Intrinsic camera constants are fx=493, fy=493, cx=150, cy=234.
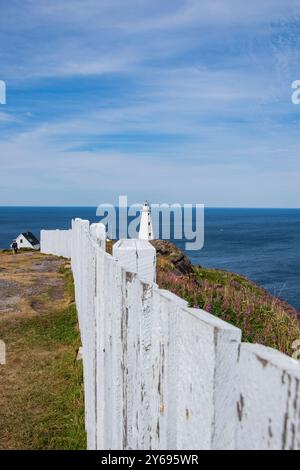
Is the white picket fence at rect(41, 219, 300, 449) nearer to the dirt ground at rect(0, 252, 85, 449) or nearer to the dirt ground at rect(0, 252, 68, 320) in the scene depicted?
the dirt ground at rect(0, 252, 85, 449)

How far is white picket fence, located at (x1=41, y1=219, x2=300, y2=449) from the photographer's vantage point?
1223 mm

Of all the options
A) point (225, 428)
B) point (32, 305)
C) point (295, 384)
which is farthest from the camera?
point (32, 305)

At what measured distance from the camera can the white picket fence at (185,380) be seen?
1.22 m

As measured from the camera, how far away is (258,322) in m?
7.39

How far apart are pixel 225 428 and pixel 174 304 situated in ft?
1.56

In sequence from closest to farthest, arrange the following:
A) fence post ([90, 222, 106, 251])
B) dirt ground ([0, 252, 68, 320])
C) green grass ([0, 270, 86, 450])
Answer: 1. fence post ([90, 222, 106, 251])
2. green grass ([0, 270, 86, 450])
3. dirt ground ([0, 252, 68, 320])

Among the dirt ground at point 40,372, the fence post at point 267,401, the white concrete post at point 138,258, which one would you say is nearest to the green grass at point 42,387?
the dirt ground at point 40,372

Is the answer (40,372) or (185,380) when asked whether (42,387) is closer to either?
(40,372)

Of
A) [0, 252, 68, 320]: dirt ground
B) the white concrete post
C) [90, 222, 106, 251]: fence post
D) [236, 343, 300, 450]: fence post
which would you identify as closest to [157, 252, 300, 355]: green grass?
[90, 222, 106, 251]: fence post

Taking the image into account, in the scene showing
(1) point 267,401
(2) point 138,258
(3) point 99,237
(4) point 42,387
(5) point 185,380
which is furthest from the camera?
(4) point 42,387

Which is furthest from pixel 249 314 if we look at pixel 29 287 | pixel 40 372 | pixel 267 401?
pixel 29 287

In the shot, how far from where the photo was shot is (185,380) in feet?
5.56
